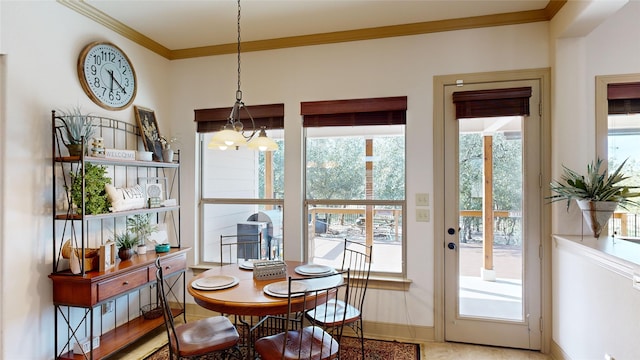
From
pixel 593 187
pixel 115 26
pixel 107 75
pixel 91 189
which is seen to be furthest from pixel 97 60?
pixel 593 187

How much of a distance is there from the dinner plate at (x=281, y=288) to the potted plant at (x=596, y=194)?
6.69 feet

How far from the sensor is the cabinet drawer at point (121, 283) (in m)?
2.34

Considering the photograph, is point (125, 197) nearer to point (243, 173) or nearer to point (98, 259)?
point (98, 259)

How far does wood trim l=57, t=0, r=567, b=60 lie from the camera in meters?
2.67

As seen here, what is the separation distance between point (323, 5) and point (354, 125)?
105cm

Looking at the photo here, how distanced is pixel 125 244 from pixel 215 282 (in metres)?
1.17

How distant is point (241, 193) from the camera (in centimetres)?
350

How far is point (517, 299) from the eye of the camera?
110 inches

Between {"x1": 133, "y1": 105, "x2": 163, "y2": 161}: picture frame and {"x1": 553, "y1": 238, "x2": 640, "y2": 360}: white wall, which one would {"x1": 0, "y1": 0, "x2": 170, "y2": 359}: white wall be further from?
{"x1": 553, "y1": 238, "x2": 640, "y2": 360}: white wall

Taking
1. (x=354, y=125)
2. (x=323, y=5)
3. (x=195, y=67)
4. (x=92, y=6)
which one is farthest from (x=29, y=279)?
(x=323, y=5)

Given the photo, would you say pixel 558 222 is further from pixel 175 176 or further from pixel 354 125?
pixel 175 176

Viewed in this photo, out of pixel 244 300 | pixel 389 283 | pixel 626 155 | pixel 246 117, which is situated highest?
pixel 246 117

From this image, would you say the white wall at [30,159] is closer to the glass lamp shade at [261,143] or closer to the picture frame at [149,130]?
the picture frame at [149,130]

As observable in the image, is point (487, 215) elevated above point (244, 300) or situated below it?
above
